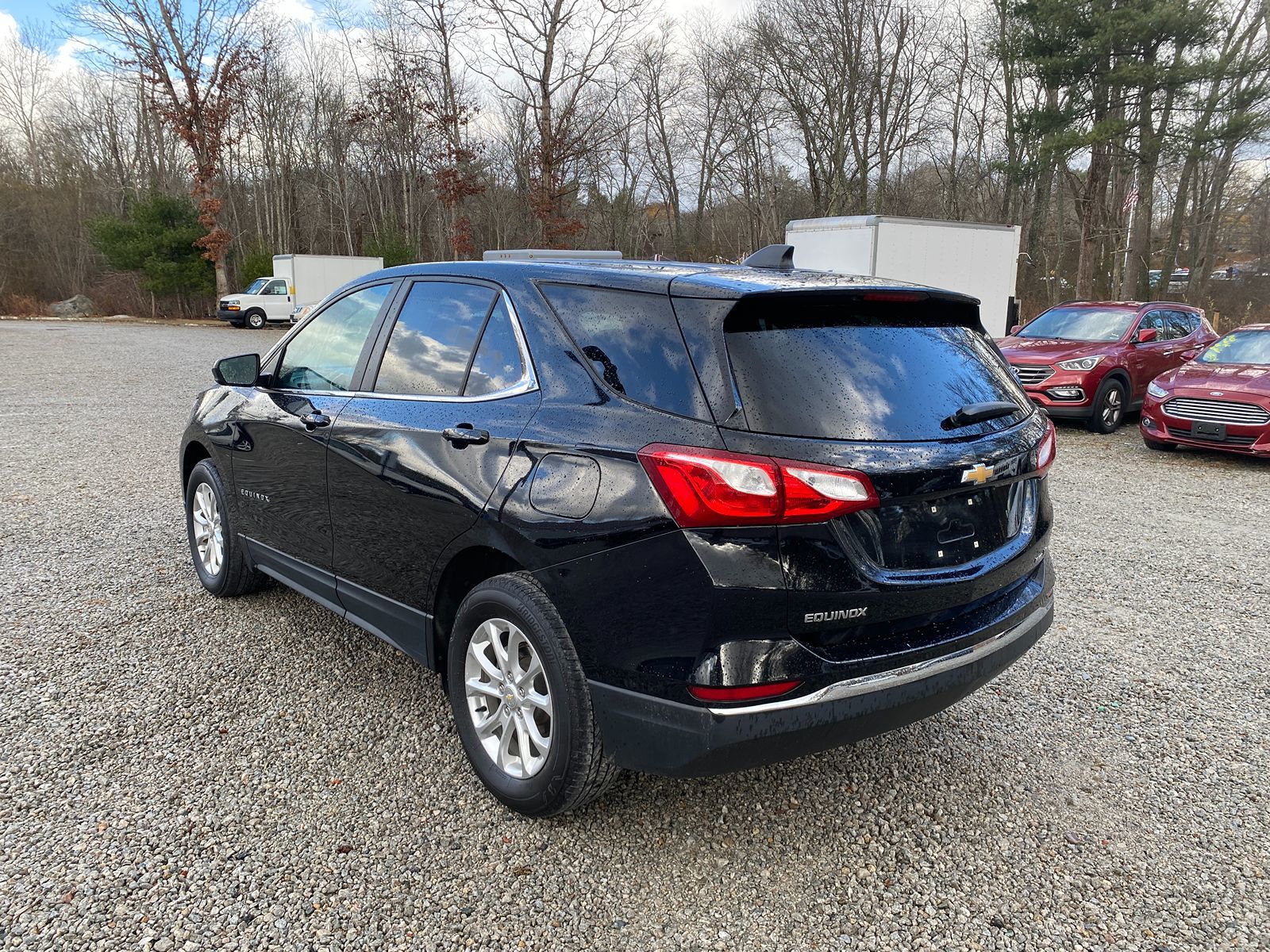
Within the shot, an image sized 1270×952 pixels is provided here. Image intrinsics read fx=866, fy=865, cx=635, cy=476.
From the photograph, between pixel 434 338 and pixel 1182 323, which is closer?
pixel 434 338

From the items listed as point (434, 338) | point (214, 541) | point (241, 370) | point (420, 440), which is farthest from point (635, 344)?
point (214, 541)

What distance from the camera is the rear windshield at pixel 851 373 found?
7.44ft

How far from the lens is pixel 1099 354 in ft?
37.2

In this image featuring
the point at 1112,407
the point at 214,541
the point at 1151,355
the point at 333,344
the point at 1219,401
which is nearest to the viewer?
the point at 333,344

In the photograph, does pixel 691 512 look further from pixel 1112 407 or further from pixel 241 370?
pixel 1112 407

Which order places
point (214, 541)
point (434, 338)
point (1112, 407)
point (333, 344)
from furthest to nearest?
point (1112, 407), point (214, 541), point (333, 344), point (434, 338)

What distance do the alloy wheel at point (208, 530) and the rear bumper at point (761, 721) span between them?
2988 mm

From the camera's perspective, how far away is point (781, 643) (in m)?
2.19

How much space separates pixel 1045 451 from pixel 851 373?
0.98 m

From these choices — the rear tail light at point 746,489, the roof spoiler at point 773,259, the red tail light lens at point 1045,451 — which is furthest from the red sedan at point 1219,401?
the rear tail light at point 746,489

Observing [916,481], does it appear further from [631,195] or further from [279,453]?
[631,195]

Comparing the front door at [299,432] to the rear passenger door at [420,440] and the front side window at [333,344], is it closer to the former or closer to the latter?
the front side window at [333,344]

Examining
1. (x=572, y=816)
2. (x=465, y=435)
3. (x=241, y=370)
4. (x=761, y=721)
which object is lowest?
(x=572, y=816)

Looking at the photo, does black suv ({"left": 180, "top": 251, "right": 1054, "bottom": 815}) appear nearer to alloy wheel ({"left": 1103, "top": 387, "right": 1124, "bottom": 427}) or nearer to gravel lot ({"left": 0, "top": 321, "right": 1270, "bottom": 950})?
gravel lot ({"left": 0, "top": 321, "right": 1270, "bottom": 950})
